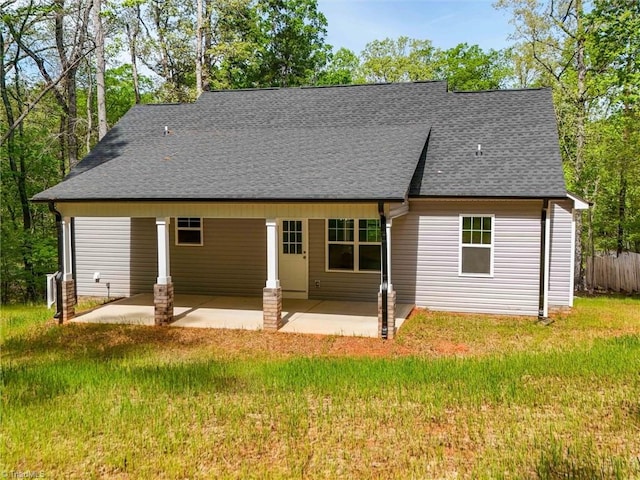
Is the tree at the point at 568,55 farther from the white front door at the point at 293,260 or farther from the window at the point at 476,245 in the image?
the white front door at the point at 293,260

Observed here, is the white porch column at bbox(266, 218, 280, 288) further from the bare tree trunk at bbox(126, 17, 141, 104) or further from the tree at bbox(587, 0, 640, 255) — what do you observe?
the bare tree trunk at bbox(126, 17, 141, 104)

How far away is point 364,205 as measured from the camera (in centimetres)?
940

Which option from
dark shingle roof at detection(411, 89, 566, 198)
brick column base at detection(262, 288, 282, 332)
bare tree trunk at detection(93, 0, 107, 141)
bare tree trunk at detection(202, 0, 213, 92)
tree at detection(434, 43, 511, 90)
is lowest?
brick column base at detection(262, 288, 282, 332)

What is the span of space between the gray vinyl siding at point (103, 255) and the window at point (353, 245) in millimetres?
5736

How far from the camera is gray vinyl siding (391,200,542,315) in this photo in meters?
11.3

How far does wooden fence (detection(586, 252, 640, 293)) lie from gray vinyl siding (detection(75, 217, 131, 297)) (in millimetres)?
15559

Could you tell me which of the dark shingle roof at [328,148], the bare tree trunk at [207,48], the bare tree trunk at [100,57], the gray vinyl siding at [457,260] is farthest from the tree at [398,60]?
the gray vinyl siding at [457,260]

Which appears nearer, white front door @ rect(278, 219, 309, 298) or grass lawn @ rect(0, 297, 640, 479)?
grass lawn @ rect(0, 297, 640, 479)

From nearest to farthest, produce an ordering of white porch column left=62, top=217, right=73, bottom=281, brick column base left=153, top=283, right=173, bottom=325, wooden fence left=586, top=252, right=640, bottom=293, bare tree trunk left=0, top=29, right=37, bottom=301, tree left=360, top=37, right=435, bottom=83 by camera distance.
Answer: brick column base left=153, top=283, right=173, bottom=325
white porch column left=62, top=217, right=73, bottom=281
wooden fence left=586, top=252, right=640, bottom=293
bare tree trunk left=0, top=29, right=37, bottom=301
tree left=360, top=37, right=435, bottom=83

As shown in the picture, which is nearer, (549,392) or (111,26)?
(549,392)

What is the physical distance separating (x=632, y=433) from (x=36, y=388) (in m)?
6.96

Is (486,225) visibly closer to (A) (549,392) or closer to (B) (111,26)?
(A) (549,392)

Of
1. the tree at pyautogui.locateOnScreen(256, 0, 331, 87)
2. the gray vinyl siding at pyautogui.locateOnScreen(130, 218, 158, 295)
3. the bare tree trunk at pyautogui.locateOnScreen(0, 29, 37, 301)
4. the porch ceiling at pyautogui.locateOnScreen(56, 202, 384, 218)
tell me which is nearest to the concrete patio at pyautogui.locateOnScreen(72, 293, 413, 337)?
the gray vinyl siding at pyautogui.locateOnScreen(130, 218, 158, 295)

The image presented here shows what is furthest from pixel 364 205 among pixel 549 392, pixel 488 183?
pixel 549 392
